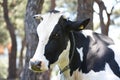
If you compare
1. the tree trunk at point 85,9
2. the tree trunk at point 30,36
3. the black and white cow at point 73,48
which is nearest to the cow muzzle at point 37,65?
the black and white cow at point 73,48

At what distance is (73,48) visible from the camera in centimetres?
486

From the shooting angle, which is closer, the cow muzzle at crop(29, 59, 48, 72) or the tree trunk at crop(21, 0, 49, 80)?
the cow muzzle at crop(29, 59, 48, 72)

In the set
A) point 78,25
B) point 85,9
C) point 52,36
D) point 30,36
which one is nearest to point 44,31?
point 52,36

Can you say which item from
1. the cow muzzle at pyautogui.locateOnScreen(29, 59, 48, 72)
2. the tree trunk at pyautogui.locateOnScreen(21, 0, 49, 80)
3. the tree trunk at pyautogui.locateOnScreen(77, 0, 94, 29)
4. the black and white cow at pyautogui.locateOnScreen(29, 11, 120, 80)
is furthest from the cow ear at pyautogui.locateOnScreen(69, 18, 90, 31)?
the tree trunk at pyautogui.locateOnScreen(21, 0, 49, 80)

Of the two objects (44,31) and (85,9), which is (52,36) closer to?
(44,31)

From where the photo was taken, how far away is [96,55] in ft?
16.0

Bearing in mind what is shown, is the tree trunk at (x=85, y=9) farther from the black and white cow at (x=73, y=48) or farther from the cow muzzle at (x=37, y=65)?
the cow muzzle at (x=37, y=65)

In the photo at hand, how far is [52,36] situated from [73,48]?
0.34 meters

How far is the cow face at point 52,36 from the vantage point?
4582mm

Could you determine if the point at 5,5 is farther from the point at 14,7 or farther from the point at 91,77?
the point at 91,77

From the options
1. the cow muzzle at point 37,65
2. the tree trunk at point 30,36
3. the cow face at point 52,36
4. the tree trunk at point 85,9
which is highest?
the cow face at point 52,36

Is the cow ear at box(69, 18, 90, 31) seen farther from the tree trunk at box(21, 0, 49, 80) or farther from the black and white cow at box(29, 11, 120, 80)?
the tree trunk at box(21, 0, 49, 80)

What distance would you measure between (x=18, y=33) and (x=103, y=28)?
57.6ft

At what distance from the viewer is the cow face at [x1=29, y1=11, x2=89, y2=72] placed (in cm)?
458
